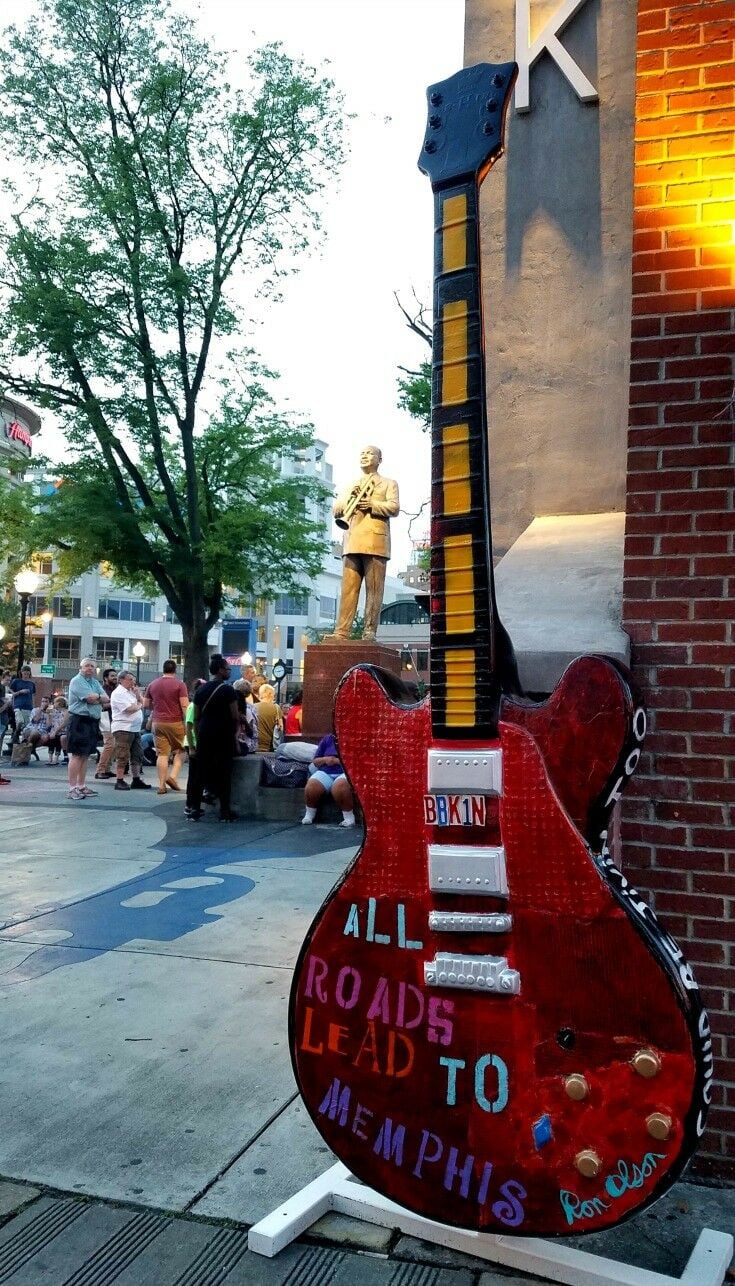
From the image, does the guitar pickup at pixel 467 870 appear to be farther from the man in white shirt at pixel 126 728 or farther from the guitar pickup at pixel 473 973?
the man in white shirt at pixel 126 728

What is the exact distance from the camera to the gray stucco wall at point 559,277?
4.62m

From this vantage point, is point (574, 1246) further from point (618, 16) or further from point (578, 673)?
point (618, 16)

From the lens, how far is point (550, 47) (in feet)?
15.1

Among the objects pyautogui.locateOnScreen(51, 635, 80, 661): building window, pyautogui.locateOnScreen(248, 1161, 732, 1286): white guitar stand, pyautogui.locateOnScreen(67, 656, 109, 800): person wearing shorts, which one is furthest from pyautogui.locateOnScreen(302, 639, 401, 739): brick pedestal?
pyautogui.locateOnScreen(51, 635, 80, 661): building window

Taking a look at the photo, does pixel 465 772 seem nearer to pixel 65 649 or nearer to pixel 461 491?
pixel 461 491

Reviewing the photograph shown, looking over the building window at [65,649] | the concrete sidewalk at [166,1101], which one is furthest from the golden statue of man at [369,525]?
the building window at [65,649]

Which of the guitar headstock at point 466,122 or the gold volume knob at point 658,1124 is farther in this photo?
the guitar headstock at point 466,122

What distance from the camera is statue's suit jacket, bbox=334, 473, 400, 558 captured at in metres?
11.5

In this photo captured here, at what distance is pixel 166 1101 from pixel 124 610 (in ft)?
228

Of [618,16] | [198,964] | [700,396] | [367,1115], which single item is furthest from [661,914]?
[618,16]

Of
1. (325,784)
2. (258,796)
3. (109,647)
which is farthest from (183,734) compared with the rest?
(109,647)

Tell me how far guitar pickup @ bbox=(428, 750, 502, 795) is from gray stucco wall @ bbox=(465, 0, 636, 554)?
2598mm

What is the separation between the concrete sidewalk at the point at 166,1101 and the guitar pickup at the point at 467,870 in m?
1.01
